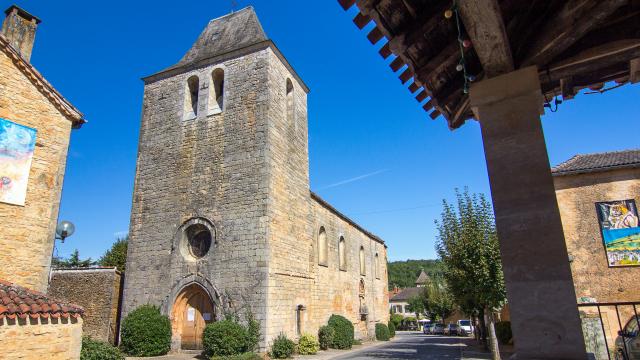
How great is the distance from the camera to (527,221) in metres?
2.96

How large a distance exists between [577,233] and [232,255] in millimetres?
12454

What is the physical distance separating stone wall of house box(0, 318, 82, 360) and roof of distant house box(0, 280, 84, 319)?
0.34ft

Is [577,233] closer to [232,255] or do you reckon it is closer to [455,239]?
[455,239]

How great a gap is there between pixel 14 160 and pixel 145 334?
6519mm

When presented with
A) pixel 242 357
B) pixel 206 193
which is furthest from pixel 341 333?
pixel 206 193

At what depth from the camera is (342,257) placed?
21.6 metres

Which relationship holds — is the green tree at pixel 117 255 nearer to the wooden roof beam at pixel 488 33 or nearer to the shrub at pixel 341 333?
the shrub at pixel 341 333

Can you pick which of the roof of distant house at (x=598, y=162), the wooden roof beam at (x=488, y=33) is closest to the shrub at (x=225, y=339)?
the wooden roof beam at (x=488, y=33)

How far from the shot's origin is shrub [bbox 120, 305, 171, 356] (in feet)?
41.9

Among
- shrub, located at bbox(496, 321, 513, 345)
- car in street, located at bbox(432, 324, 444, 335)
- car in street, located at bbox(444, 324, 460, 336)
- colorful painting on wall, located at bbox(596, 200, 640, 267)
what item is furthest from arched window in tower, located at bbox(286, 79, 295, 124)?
car in street, located at bbox(432, 324, 444, 335)

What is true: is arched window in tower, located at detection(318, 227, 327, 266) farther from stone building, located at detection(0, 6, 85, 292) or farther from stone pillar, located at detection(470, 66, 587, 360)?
stone pillar, located at detection(470, 66, 587, 360)

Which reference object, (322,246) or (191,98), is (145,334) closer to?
(322,246)

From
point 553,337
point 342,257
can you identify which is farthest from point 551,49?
point 342,257

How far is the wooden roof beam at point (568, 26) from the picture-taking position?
116 inches
